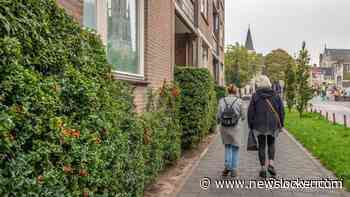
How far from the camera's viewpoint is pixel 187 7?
1216 cm

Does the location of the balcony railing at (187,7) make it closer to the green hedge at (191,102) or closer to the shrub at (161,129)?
the green hedge at (191,102)

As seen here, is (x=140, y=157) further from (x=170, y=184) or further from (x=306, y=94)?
(x=306, y=94)

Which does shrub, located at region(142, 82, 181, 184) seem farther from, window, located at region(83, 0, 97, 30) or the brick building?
window, located at region(83, 0, 97, 30)

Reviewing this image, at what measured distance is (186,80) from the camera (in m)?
9.12

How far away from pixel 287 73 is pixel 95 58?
20340mm

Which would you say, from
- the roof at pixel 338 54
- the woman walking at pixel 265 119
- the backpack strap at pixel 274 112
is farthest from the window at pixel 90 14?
the roof at pixel 338 54

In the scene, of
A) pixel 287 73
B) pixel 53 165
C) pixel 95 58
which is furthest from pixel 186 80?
pixel 287 73

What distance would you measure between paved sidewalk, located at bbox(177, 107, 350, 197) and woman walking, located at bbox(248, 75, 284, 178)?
1.37 ft

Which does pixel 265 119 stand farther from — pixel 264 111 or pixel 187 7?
pixel 187 7

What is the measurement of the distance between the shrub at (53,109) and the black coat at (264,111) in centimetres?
350

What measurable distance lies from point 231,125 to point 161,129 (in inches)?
51.8

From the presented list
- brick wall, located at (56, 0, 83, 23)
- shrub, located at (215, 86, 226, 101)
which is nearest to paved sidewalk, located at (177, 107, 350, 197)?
brick wall, located at (56, 0, 83, 23)

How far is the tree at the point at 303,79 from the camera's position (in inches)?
731

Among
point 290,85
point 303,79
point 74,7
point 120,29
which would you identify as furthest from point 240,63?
point 74,7
